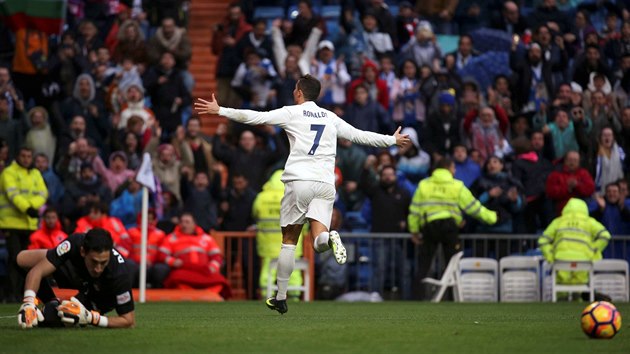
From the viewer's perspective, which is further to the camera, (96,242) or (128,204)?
(128,204)

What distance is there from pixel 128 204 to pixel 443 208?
203 inches

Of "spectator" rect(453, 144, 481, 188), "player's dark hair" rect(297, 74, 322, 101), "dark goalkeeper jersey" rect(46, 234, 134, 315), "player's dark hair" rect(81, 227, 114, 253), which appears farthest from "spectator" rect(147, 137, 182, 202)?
"player's dark hair" rect(81, 227, 114, 253)

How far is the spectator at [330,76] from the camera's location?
24.0 metres

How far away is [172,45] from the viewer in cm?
2553

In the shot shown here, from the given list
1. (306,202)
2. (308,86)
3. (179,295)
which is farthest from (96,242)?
(179,295)

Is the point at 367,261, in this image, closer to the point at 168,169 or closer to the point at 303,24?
the point at 168,169

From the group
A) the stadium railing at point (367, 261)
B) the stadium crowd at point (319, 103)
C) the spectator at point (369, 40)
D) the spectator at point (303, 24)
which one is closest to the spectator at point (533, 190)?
the stadium crowd at point (319, 103)

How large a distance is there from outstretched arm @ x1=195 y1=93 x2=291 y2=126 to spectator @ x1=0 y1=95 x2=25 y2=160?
32.9 ft

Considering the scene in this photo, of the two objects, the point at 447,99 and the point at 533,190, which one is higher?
the point at 447,99

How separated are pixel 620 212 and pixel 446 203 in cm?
321

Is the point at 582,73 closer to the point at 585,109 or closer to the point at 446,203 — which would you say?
the point at 585,109

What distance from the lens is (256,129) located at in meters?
23.7

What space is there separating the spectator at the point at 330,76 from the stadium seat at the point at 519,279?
4450mm

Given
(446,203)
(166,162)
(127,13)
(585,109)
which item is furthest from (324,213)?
(127,13)
